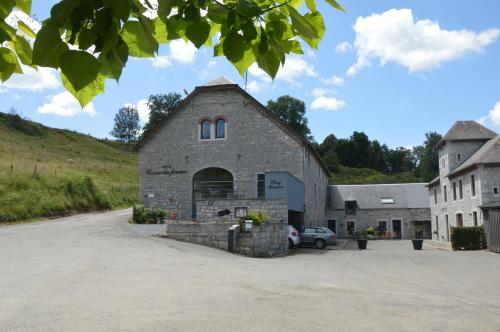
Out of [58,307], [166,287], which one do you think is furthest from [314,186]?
[58,307]

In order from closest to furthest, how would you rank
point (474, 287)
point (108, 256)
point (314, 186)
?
point (474, 287)
point (108, 256)
point (314, 186)

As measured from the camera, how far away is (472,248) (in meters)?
26.7

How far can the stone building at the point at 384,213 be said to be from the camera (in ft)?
148

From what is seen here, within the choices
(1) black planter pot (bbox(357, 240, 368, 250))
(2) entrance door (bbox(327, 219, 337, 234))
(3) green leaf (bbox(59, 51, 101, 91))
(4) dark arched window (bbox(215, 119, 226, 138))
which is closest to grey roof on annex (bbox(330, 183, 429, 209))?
(2) entrance door (bbox(327, 219, 337, 234))

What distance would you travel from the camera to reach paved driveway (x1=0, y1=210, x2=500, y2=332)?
6.79 metres

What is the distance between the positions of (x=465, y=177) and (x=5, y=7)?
33824mm

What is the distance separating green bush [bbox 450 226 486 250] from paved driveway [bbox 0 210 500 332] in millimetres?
11414

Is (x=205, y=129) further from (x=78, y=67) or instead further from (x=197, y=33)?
(x=78, y=67)

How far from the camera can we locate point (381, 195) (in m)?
47.4

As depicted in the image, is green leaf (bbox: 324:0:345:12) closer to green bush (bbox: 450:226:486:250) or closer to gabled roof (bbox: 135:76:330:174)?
gabled roof (bbox: 135:76:330:174)

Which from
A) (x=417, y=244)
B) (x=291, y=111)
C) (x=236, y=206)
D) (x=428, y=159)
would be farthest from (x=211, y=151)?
(x=428, y=159)

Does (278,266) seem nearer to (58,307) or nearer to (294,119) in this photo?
(58,307)

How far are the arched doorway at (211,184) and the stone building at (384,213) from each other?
65.3ft

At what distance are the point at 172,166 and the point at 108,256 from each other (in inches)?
614
